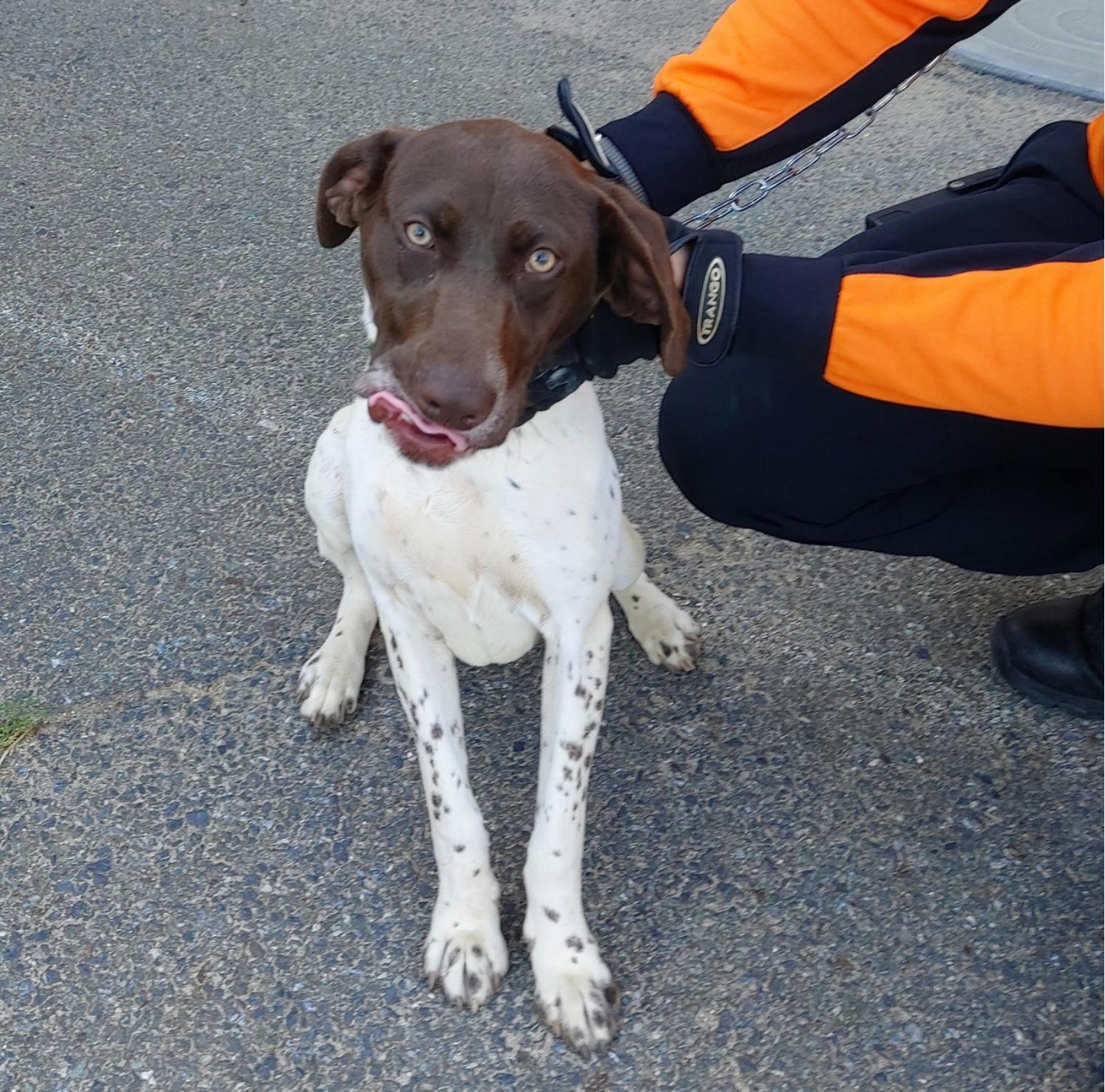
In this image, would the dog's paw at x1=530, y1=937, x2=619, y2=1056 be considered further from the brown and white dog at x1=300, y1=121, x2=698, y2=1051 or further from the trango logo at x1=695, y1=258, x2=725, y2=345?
the trango logo at x1=695, y1=258, x2=725, y2=345

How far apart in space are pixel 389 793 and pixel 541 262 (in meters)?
1.26

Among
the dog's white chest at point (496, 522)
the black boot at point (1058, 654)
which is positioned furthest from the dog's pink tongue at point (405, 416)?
the black boot at point (1058, 654)

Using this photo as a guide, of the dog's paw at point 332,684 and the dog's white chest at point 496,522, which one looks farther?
the dog's paw at point 332,684

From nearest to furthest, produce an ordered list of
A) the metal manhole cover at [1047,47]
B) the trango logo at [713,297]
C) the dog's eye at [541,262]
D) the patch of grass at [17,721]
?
1. the dog's eye at [541,262]
2. the trango logo at [713,297]
3. the patch of grass at [17,721]
4. the metal manhole cover at [1047,47]

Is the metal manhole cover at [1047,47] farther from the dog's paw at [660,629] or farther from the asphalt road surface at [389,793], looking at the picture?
the dog's paw at [660,629]

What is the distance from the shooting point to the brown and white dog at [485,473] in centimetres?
166

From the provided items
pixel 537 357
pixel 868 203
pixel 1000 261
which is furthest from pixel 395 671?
pixel 868 203

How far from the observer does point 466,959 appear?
209 centimetres

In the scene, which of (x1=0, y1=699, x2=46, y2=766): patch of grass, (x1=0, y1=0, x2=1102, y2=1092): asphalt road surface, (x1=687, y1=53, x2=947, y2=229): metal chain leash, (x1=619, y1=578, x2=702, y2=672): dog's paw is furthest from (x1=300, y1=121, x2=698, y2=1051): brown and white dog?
(x1=0, y1=699, x2=46, y2=766): patch of grass

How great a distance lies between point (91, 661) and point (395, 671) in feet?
3.07

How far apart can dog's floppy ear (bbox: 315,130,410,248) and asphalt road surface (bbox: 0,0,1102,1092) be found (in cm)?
113

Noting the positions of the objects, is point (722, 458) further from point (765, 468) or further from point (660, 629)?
point (660, 629)

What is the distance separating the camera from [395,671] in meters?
2.17

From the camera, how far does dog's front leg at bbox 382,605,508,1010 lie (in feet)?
6.94
